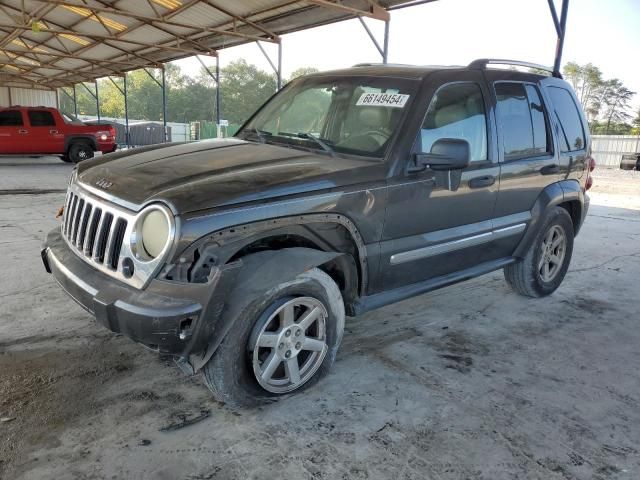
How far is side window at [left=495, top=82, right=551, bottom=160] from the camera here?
3779 mm

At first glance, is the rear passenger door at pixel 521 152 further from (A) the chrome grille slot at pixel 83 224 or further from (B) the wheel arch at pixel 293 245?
(A) the chrome grille slot at pixel 83 224

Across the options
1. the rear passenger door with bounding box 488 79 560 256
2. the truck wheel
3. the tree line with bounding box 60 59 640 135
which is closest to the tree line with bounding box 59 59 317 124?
the tree line with bounding box 60 59 640 135

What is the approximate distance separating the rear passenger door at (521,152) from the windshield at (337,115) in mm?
954

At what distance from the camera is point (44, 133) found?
15.7 meters

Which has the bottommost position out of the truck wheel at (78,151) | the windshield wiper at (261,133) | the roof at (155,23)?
the truck wheel at (78,151)

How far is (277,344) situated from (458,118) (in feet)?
6.56

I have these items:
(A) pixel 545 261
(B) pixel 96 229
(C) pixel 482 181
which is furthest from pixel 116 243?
(A) pixel 545 261

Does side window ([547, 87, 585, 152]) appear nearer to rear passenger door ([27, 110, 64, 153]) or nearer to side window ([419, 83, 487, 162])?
→ side window ([419, 83, 487, 162])

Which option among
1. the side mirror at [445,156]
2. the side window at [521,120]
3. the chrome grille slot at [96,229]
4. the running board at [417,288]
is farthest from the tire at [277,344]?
the side window at [521,120]

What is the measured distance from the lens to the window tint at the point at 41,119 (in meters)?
15.6

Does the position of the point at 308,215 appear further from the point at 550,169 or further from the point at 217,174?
the point at 550,169

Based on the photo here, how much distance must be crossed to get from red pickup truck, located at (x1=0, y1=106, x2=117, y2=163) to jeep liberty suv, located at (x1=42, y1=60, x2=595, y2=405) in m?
14.2

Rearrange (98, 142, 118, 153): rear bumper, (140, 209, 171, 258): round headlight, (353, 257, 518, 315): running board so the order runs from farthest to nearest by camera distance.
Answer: (98, 142, 118, 153): rear bumper < (353, 257, 518, 315): running board < (140, 209, 171, 258): round headlight

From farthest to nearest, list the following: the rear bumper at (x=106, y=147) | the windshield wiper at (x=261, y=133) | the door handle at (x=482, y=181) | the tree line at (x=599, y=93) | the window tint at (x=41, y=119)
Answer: the tree line at (x=599, y=93) < the rear bumper at (x=106, y=147) < the window tint at (x=41, y=119) < the windshield wiper at (x=261, y=133) < the door handle at (x=482, y=181)
